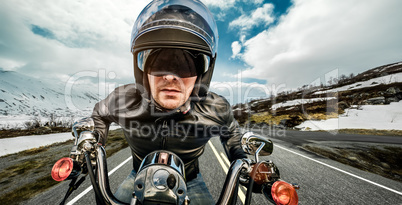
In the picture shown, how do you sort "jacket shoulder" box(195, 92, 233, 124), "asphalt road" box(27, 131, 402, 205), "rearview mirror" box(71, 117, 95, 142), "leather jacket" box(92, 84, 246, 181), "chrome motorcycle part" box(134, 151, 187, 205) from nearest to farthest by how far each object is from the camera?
"chrome motorcycle part" box(134, 151, 187, 205)
"rearview mirror" box(71, 117, 95, 142)
"leather jacket" box(92, 84, 246, 181)
"jacket shoulder" box(195, 92, 233, 124)
"asphalt road" box(27, 131, 402, 205)

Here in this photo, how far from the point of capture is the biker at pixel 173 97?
122cm

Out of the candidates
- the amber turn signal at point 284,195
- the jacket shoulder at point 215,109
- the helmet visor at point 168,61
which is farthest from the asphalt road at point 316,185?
the helmet visor at point 168,61

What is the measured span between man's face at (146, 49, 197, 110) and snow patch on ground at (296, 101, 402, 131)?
25.9 metres

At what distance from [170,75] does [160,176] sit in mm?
724

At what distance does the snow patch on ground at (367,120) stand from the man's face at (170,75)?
2589cm

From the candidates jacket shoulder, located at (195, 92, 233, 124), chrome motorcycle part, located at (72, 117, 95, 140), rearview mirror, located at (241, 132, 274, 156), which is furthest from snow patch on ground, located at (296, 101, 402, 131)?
chrome motorcycle part, located at (72, 117, 95, 140)

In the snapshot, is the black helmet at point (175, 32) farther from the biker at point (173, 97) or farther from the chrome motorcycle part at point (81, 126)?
the chrome motorcycle part at point (81, 126)

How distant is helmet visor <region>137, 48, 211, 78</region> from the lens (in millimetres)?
1247

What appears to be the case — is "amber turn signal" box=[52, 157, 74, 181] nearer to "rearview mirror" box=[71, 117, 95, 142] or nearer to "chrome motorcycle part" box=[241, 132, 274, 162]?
"rearview mirror" box=[71, 117, 95, 142]

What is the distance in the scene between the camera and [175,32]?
1.20m

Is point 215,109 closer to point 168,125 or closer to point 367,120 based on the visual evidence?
point 168,125

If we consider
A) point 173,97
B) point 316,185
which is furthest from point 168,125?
point 316,185

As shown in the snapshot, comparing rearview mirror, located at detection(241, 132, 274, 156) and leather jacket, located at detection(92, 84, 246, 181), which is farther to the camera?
leather jacket, located at detection(92, 84, 246, 181)

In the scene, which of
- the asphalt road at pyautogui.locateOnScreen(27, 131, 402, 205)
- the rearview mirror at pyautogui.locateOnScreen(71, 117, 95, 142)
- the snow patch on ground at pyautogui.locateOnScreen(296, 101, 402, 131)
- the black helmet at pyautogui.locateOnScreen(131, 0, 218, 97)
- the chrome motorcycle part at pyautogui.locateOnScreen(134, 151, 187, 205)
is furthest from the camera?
the snow patch on ground at pyautogui.locateOnScreen(296, 101, 402, 131)
